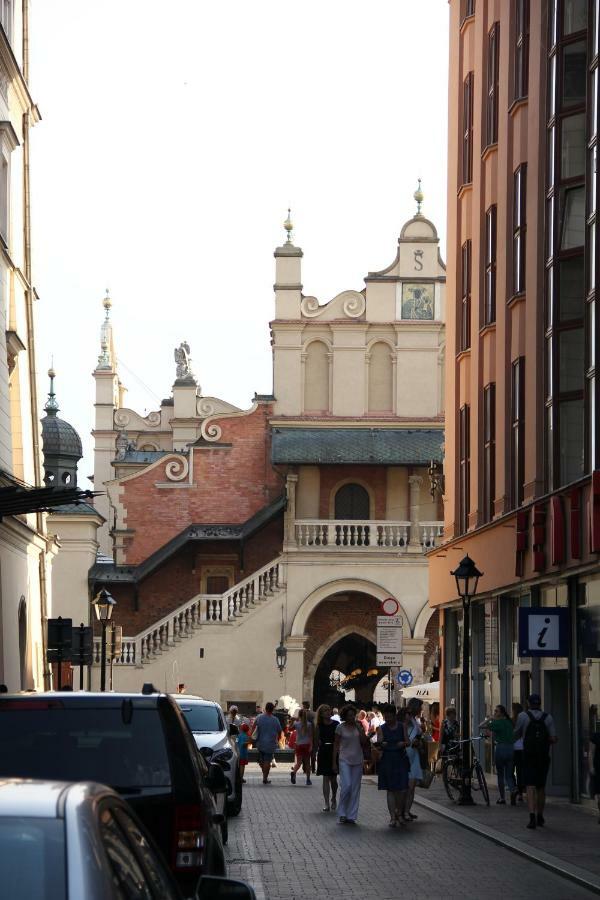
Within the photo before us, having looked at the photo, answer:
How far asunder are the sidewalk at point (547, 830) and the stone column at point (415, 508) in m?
24.0

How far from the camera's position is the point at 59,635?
3166 centimetres

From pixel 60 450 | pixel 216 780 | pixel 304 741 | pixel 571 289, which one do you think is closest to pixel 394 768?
pixel 571 289

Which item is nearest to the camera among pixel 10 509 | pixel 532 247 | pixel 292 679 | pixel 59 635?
pixel 10 509

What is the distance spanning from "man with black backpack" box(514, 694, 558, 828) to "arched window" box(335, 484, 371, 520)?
33.1 m

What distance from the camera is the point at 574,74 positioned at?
2580 cm

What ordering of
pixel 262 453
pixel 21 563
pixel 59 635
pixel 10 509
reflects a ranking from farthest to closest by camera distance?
pixel 262 453, pixel 21 563, pixel 59 635, pixel 10 509

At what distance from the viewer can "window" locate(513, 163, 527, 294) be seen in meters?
28.8

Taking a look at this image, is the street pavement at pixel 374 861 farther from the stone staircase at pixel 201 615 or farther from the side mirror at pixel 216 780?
the stone staircase at pixel 201 615

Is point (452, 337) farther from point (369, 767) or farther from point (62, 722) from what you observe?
point (62, 722)

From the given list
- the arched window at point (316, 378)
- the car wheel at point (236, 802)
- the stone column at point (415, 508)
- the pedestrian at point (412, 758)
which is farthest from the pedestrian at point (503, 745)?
the arched window at point (316, 378)

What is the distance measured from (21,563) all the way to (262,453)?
22.6 m

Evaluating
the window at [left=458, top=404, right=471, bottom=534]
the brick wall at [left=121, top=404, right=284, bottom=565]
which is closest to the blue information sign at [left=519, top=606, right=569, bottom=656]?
the window at [left=458, top=404, right=471, bottom=534]

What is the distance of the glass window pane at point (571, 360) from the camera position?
2530cm

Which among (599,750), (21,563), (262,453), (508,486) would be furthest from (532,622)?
(262,453)
